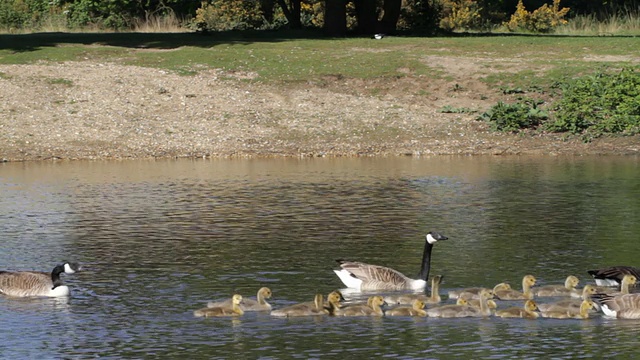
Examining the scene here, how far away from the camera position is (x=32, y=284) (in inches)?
625

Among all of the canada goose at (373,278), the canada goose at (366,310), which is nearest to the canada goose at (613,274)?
the canada goose at (373,278)

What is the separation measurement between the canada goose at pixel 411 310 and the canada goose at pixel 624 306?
2.17 m

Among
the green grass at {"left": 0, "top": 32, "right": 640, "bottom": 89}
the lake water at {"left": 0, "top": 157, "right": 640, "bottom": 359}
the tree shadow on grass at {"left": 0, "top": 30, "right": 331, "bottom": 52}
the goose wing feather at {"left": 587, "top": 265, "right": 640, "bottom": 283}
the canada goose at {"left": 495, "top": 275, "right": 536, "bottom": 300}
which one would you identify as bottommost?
the lake water at {"left": 0, "top": 157, "right": 640, "bottom": 359}

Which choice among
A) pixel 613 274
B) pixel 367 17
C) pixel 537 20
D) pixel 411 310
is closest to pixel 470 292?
pixel 411 310

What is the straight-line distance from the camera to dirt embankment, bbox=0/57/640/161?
32062 millimetres

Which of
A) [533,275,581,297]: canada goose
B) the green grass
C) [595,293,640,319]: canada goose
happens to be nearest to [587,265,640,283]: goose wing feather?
[533,275,581,297]: canada goose

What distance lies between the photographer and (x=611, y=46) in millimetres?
41906

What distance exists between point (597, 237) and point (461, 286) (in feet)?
13.5

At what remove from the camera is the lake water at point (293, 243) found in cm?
1370

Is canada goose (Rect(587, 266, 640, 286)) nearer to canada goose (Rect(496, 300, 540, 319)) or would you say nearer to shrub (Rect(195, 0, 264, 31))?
canada goose (Rect(496, 300, 540, 319))

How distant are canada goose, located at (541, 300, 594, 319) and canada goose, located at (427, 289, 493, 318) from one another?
718 millimetres

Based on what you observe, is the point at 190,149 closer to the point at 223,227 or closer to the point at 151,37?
the point at 223,227

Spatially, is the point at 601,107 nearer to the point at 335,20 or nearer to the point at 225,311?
the point at 335,20

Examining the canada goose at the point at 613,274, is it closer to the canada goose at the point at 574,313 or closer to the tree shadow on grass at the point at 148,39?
the canada goose at the point at 574,313
